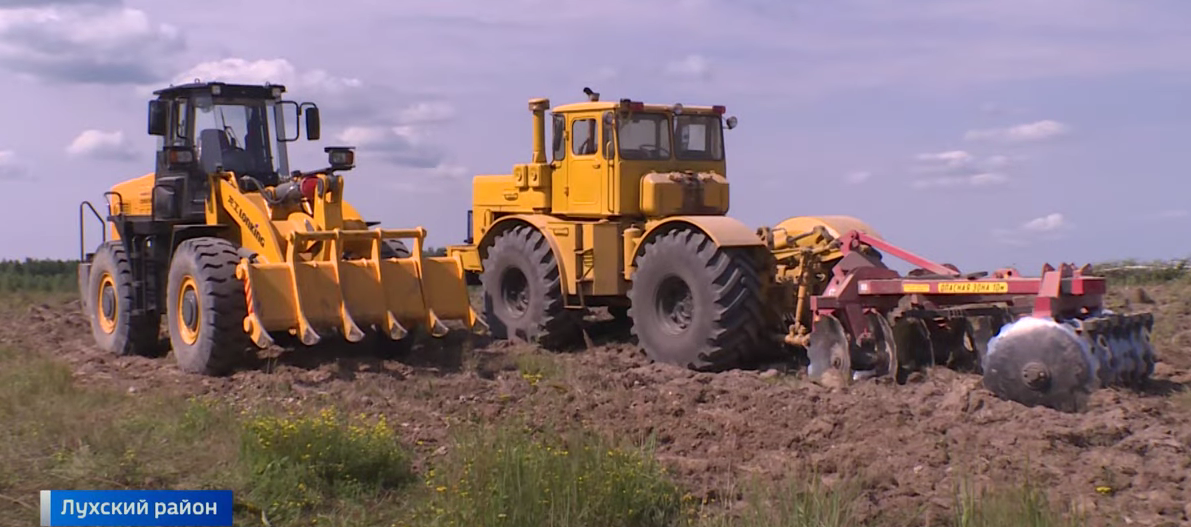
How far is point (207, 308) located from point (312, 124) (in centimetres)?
255

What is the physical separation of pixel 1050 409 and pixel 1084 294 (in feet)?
3.39

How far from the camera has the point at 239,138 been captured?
12.1 meters

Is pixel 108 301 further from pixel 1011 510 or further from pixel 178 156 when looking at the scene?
pixel 1011 510

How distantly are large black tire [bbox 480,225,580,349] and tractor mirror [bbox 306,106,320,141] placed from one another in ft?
7.38

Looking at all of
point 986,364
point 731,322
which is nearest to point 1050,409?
point 986,364

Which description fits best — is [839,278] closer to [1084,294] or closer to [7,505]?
[1084,294]

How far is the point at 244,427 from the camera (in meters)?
7.43

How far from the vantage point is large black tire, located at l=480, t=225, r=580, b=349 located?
12.5m

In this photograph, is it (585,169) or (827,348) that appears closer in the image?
(827,348)

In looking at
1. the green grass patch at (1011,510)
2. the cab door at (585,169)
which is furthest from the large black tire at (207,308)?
the green grass patch at (1011,510)

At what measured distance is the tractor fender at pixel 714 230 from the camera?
10703mm

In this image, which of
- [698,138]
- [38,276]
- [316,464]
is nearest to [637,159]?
[698,138]

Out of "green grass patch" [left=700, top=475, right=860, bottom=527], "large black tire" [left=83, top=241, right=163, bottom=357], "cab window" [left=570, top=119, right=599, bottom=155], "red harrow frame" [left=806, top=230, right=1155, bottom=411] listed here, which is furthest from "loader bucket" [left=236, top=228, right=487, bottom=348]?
"green grass patch" [left=700, top=475, right=860, bottom=527]

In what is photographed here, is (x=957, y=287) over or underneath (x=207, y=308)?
over
